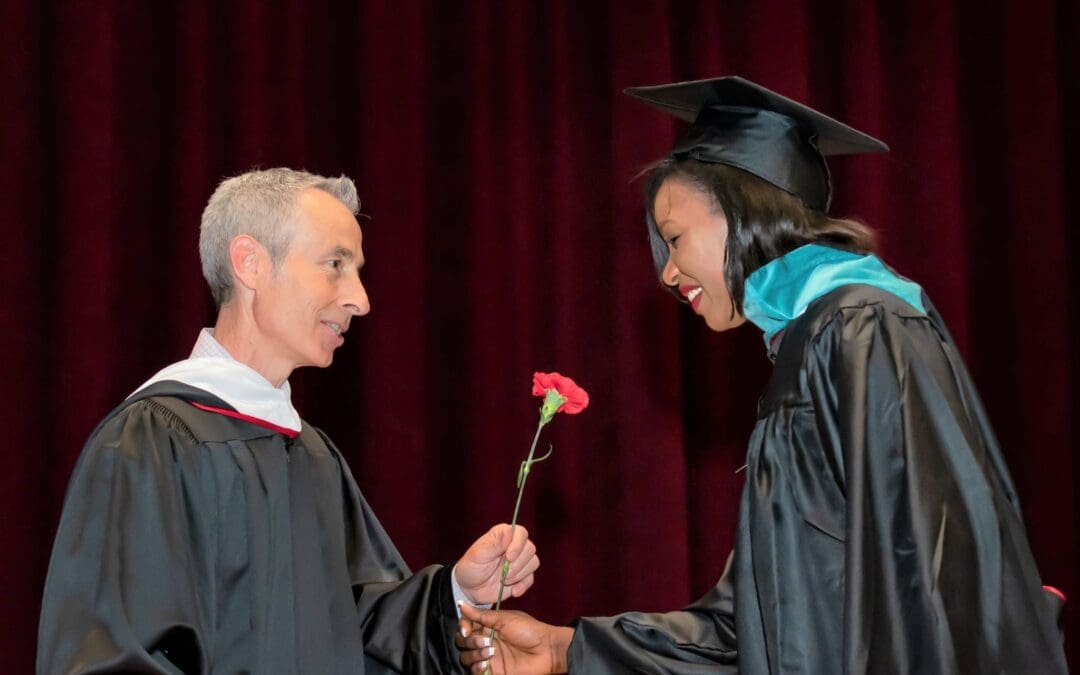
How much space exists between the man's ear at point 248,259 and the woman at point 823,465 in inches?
31.0

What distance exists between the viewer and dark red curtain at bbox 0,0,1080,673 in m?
3.80

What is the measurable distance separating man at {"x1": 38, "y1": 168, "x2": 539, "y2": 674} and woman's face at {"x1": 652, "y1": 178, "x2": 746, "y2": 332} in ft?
1.97

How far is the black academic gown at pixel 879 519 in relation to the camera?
194 centimetres

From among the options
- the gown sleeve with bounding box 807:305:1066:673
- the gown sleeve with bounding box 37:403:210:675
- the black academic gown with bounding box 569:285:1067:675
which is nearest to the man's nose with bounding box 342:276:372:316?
the gown sleeve with bounding box 37:403:210:675

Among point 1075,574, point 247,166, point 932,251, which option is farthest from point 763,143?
point 1075,574

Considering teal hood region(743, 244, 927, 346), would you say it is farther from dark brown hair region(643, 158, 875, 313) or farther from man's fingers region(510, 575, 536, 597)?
man's fingers region(510, 575, 536, 597)

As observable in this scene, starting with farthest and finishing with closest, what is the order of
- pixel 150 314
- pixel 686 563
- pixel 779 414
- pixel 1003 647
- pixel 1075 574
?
pixel 1075 574, pixel 686 563, pixel 150 314, pixel 779 414, pixel 1003 647

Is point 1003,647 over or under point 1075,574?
over

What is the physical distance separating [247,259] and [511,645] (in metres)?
0.97

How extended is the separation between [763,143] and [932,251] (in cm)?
235

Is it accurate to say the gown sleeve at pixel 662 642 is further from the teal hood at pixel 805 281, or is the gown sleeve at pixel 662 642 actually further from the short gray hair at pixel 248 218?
the short gray hair at pixel 248 218

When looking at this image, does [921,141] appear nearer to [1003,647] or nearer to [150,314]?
[150,314]

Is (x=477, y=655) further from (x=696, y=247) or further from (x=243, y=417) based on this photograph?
(x=696, y=247)

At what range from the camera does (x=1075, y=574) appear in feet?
15.3
